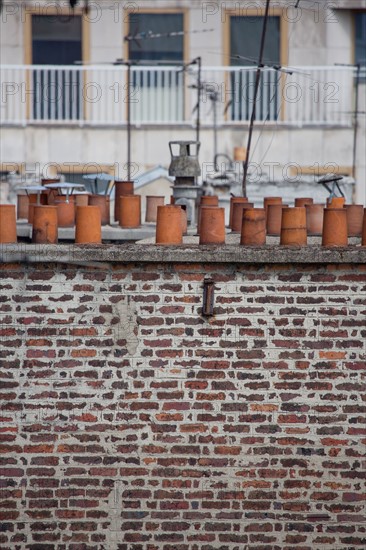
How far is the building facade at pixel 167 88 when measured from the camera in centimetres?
2706

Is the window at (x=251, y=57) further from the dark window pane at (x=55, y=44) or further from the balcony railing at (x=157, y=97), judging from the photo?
the dark window pane at (x=55, y=44)

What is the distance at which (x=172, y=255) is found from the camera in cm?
1047

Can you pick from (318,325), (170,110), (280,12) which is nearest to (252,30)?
(280,12)

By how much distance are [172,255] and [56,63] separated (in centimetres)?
1816

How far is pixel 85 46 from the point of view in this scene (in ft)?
91.0

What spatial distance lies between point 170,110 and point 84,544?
18.1 meters

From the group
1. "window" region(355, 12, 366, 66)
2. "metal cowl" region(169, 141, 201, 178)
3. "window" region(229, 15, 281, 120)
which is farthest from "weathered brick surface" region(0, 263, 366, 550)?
"window" region(355, 12, 366, 66)

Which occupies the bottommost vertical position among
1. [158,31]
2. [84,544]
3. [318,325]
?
[84,544]

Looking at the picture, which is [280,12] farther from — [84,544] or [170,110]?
[84,544]

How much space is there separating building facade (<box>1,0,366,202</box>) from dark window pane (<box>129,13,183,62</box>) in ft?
0.07

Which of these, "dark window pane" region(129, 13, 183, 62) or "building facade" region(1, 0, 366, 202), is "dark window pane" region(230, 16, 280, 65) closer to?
"building facade" region(1, 0, 366, 202)

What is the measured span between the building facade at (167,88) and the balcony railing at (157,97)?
0.09 feet

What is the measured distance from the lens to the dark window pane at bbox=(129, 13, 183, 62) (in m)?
27.5

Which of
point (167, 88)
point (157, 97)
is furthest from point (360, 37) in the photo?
point (157, 97)
